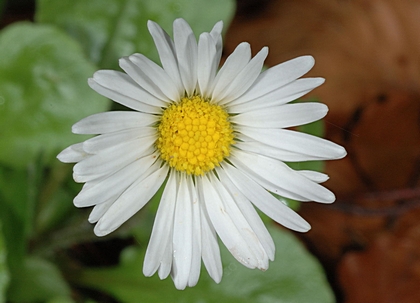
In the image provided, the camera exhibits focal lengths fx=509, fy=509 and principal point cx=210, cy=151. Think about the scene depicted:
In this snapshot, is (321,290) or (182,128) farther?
(321,290)

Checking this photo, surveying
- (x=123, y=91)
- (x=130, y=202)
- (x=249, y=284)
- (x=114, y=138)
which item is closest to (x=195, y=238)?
(x=130, y=202)

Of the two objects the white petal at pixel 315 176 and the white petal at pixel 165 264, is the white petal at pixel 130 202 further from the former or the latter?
the white petal at pixel 315 176

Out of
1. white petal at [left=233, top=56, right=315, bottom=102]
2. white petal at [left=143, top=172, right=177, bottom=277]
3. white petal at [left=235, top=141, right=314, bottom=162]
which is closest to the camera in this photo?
white petal at [left=233, top=56, right=315, bottom=102]

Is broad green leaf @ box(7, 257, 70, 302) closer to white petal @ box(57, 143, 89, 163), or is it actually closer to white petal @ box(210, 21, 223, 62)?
white petal @ box(57, 143, 89, 163)

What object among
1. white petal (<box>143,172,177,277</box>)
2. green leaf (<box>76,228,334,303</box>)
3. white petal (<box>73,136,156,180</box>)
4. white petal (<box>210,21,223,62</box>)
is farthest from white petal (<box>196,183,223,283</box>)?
green leaf (<box>76,228,334,303</box>)

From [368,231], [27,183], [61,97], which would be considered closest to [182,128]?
[61,97]

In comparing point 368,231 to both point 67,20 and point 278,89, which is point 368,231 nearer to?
point 278,89
